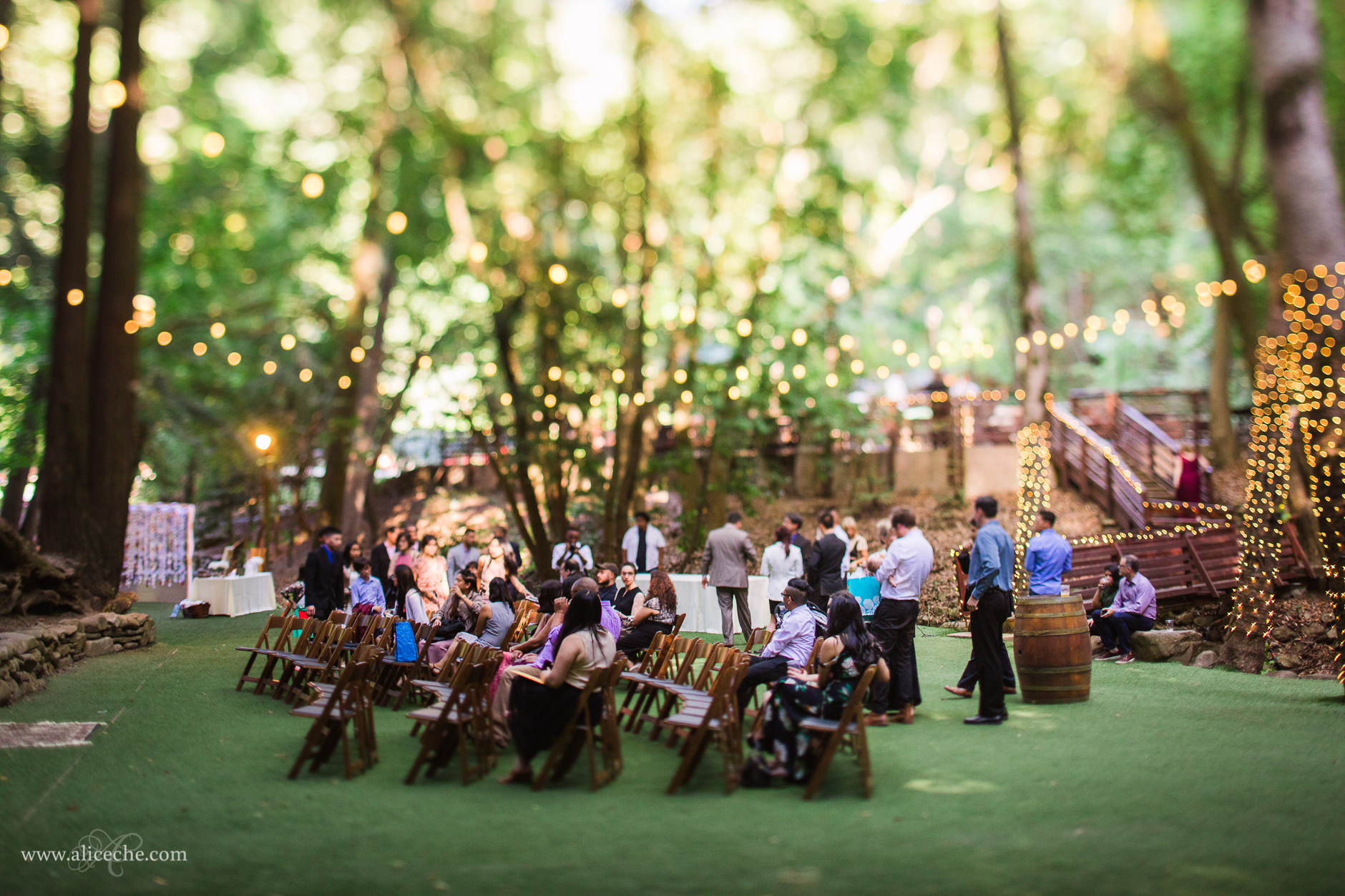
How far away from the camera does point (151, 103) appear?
23.7 metres

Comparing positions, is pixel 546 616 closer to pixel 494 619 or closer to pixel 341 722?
pixel 494 619

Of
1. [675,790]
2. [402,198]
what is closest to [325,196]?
[402,198]

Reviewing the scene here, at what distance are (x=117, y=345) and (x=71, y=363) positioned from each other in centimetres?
78

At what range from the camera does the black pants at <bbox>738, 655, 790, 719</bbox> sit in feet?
24.6

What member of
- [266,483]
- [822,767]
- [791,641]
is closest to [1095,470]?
[791,641]

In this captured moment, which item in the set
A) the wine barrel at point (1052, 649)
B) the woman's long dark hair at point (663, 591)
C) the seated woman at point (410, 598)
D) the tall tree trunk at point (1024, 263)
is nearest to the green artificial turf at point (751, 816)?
the wine barrel at point (1052, 649)

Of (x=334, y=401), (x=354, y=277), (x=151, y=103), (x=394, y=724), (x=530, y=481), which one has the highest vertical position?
(x=151, y=103)

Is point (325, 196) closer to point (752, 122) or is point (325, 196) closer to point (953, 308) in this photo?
point (752, 122)

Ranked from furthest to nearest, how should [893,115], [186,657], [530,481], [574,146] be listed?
[893,115], [574,146], [530,481], [186,657]

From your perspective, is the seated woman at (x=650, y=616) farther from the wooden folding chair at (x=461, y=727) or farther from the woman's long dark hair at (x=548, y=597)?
the wooden folding chair at (x=461, y=727)

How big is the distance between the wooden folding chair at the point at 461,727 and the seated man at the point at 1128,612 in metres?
7.20

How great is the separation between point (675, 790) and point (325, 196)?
2052cm

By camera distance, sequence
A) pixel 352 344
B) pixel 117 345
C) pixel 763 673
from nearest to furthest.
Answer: pixel 763 673
pixel 117 345
pixel 352 344

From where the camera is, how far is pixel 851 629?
657 cm
